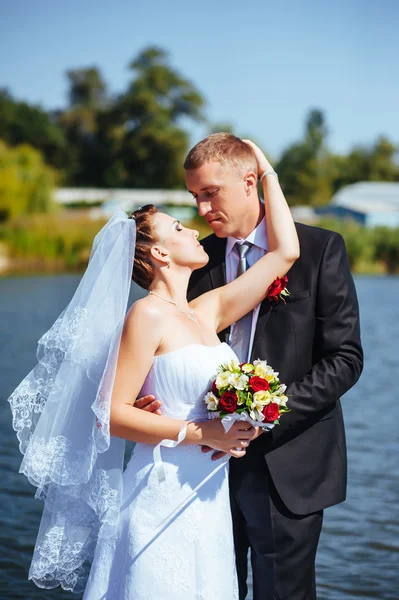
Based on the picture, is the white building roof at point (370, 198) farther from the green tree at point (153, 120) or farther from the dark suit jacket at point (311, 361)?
the dark suit jacket at point (311, 361)

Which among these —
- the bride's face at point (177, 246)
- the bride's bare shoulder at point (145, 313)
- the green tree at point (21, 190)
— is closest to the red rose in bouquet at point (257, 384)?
the bride's bare shoulder at point (145, 313)

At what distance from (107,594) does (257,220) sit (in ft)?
5.29

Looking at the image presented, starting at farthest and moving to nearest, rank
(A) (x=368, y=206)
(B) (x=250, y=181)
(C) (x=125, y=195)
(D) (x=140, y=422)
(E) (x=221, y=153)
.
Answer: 1. (C) (x=125, y=195)
2. (A) (x=368, y=206)
3. (B) (x=250, y=181)
4. (E) (x=221, y=153)
5. (D) (x=140, y=422)

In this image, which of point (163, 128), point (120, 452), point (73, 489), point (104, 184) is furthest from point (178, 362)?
point (104, 184)

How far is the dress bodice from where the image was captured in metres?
3.15

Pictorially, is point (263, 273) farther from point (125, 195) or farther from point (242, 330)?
point (125, 195)

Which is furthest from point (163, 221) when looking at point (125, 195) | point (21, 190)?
point (125, 195)

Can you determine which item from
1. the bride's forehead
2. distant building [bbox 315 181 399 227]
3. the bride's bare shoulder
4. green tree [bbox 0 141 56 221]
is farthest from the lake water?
distant building [bbox 315 181 399 227]

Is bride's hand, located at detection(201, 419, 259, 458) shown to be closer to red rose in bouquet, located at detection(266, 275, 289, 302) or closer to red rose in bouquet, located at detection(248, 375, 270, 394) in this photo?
red rose in bouquet, located at detection(248, 375, 270, 394)

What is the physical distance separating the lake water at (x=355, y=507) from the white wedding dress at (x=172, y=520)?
8.95ft

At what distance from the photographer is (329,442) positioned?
347 cm

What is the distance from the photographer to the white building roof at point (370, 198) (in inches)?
2501

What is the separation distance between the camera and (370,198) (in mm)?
66188

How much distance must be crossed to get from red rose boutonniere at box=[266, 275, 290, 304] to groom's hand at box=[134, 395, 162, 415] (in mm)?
637
